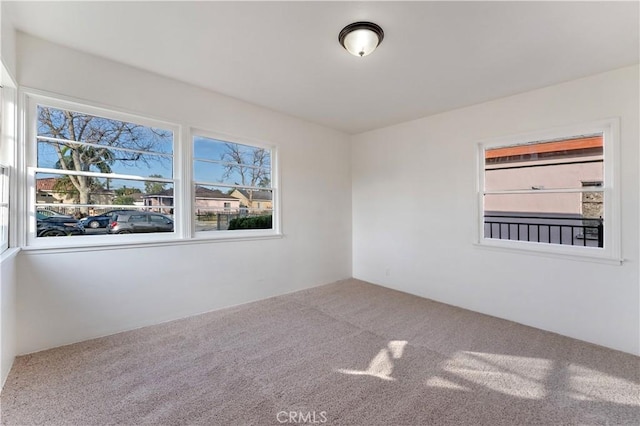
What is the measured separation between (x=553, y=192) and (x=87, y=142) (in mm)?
4831

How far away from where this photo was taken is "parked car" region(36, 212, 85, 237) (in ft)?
8.23

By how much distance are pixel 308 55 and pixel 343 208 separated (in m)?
2.84

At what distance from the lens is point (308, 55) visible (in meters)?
2.54

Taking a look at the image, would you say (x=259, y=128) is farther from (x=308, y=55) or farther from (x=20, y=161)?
(x=20, y=161)

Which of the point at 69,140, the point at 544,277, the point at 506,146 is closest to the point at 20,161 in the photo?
the point at 69,140

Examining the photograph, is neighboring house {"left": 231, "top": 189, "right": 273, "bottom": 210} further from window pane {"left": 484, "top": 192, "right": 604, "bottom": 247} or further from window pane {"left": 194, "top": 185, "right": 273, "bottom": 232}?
window pane {"left": 484, "top": 192, "right": 604, "bottom": 247}

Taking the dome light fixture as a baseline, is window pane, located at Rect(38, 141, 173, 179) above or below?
below

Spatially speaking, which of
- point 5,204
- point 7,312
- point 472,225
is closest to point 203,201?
point 5,204

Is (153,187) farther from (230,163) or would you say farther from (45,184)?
(230,163)

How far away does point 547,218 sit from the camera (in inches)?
127

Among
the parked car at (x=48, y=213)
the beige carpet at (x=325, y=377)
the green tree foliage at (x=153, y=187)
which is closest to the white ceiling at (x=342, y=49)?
the green tree foliage at (x=153, y=187)

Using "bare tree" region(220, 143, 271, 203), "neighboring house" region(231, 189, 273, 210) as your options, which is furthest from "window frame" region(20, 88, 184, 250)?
"neighboring house" region(231, 189, 273, 210)

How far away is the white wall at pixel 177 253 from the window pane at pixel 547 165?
2.33 m

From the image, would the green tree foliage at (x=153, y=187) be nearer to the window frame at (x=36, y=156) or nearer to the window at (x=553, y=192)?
the window frame at (x=36, y=156)
